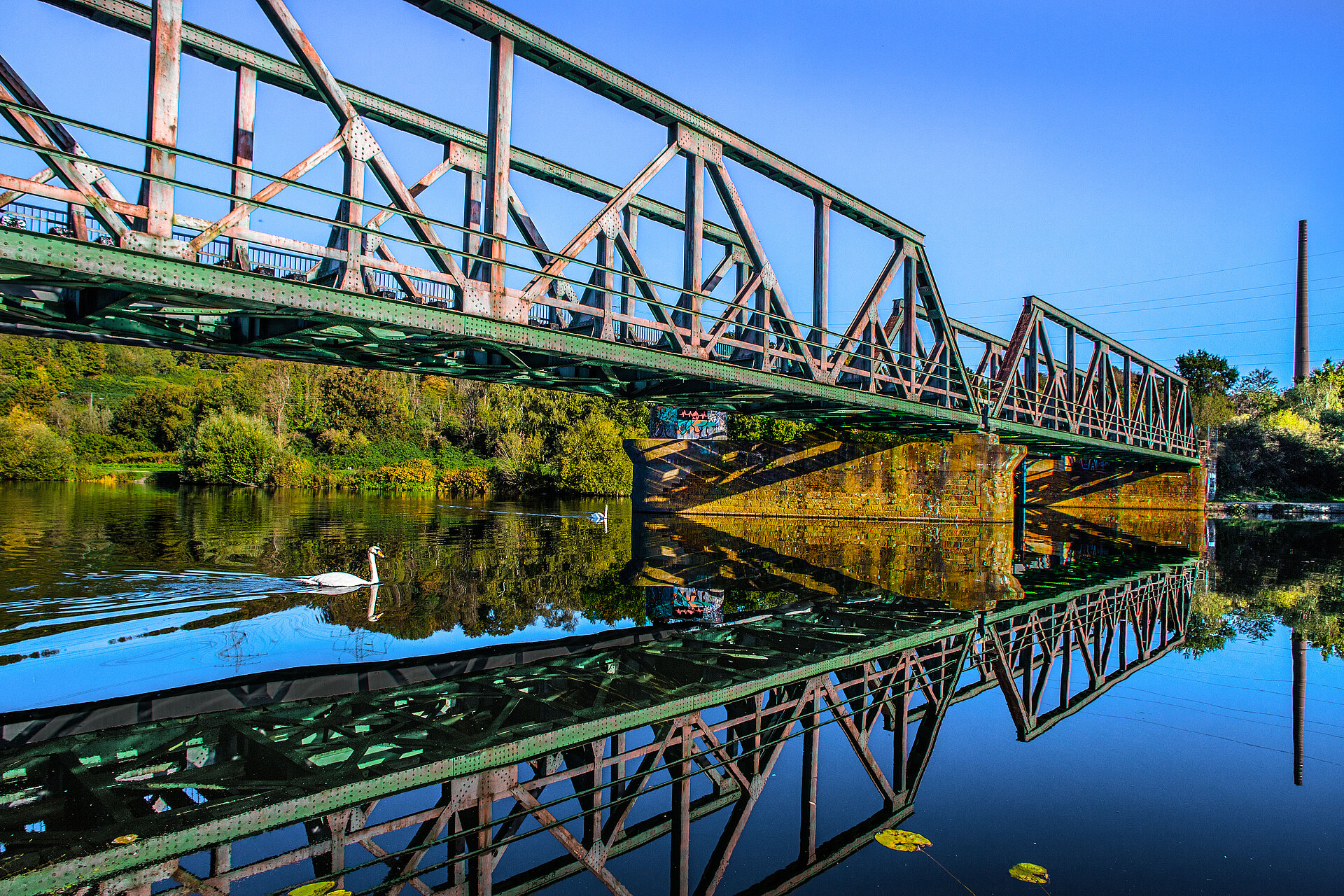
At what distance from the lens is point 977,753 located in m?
6.94

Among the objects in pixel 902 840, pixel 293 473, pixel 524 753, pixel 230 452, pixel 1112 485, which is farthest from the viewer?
pixel 293 473

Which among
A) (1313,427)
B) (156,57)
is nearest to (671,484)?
(156,57)

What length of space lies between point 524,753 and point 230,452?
61.2 meters

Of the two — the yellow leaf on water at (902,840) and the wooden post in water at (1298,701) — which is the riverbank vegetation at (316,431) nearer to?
the wooden post in water at (1298,701)

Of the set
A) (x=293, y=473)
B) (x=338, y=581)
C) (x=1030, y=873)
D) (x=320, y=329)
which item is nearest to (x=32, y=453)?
(x=293, y=473)

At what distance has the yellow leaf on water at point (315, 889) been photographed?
13.2 ft

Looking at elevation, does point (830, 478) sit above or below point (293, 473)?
above

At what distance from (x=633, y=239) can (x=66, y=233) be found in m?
14.3

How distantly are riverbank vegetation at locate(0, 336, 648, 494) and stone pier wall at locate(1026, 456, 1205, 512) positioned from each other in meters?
31.7

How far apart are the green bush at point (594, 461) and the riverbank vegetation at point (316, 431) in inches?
3.4

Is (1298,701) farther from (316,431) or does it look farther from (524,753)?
(316,431)

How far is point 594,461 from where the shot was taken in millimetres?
61969

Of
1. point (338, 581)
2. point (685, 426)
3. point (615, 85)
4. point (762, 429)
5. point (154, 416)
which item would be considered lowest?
point (338, 581)

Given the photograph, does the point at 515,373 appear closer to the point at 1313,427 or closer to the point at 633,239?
the point at 633,239
